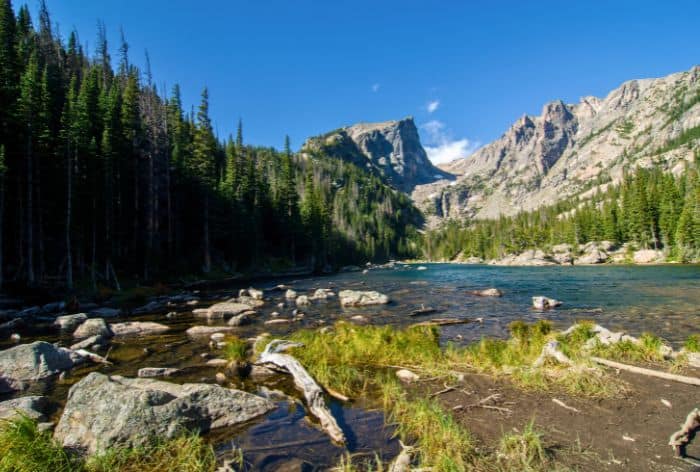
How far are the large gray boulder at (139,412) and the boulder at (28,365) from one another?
16.1 feet

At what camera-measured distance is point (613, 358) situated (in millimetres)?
11133

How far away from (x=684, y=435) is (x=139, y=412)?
9864 millimetres

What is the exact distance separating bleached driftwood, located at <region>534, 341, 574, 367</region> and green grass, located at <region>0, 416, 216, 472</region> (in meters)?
9.32

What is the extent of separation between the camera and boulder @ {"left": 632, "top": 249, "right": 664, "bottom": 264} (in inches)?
3193

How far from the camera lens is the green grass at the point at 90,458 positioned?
4977mm

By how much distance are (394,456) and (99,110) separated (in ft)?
185

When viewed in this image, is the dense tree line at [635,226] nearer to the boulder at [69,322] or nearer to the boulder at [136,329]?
the boulder at [136,329]

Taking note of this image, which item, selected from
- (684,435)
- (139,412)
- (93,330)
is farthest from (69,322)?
(684,435)

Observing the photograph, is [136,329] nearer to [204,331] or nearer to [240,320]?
[204,331]

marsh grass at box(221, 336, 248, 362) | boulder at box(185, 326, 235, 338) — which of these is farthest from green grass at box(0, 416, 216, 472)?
boulder at box(185, 326, 235, 338)

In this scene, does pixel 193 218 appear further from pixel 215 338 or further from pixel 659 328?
pixel 659 328

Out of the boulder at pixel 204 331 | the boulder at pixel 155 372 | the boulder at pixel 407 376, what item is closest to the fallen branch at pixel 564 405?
the boulder at pixel 407 376

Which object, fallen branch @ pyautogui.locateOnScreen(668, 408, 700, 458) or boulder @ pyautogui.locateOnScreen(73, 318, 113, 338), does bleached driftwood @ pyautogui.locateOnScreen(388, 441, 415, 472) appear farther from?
boulder @ pyautogui.locateOnScreen(73, 318, 113, 338)

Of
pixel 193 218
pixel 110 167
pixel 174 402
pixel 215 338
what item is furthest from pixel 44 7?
pixel 174 402
